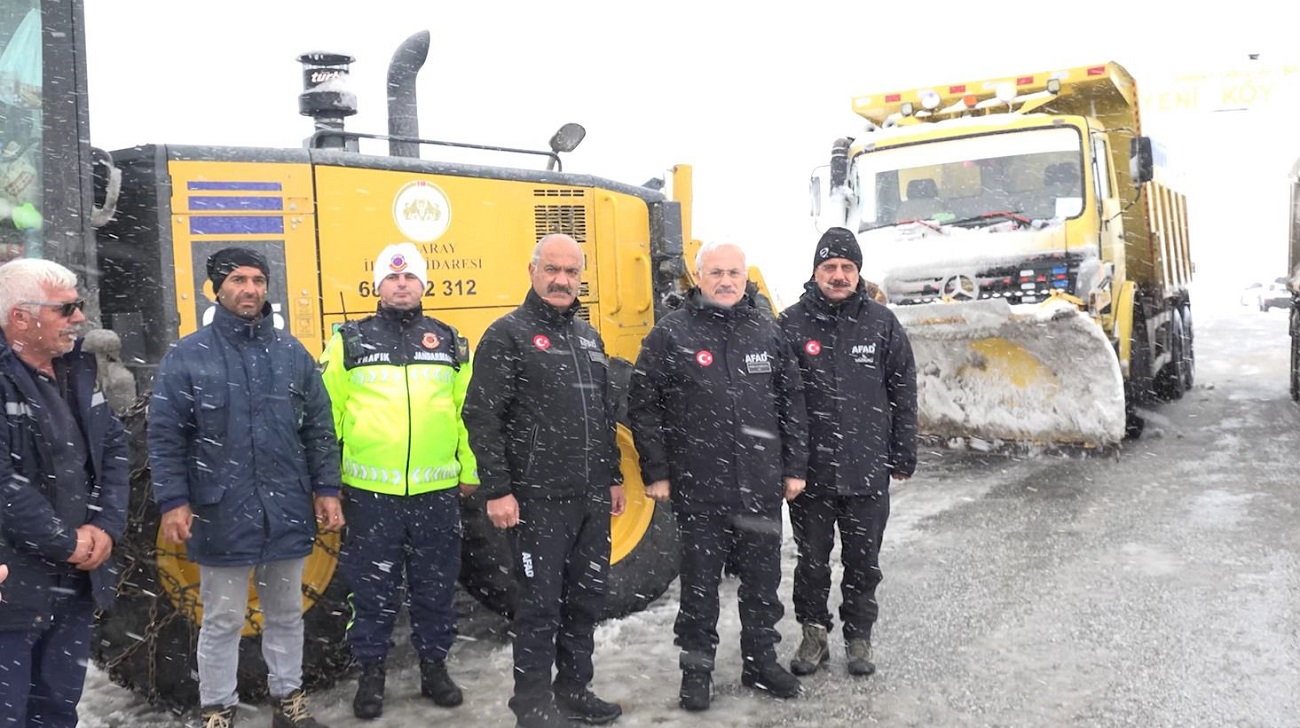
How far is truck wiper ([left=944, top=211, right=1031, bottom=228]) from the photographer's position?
9.32 meters

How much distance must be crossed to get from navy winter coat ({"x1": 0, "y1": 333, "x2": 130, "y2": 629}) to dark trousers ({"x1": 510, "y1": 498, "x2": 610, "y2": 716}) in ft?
4.26

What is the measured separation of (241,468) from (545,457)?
0.97m

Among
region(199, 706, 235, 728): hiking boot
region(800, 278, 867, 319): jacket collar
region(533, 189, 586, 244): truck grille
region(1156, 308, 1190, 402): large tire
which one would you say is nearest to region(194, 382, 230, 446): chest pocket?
region(199, 706, 235, 728): hiking boot

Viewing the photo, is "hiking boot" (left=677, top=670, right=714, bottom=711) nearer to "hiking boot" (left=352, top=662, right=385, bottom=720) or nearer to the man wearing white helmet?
the man wearing white helmet

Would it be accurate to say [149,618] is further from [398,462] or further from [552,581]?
[552,581]

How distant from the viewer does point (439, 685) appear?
4.23 m

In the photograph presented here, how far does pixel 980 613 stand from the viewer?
5.18m

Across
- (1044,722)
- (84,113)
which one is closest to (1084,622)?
(1044,722)

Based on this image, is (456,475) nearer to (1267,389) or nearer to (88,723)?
(88,723)

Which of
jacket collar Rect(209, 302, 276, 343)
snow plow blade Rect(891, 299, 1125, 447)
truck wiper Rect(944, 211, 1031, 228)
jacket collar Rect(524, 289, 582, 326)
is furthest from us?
truck wiper Rect(944, 211, 1031, 228)

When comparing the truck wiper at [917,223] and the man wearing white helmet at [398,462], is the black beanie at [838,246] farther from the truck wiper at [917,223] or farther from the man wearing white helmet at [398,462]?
the truck wiper at [917,223]

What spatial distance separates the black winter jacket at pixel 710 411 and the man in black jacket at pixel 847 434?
0.33m

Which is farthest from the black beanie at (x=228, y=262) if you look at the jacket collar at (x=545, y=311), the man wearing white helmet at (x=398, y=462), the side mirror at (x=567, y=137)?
the side mirror at (x=567, y=137)

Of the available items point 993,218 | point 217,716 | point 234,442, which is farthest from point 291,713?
point 993,218
